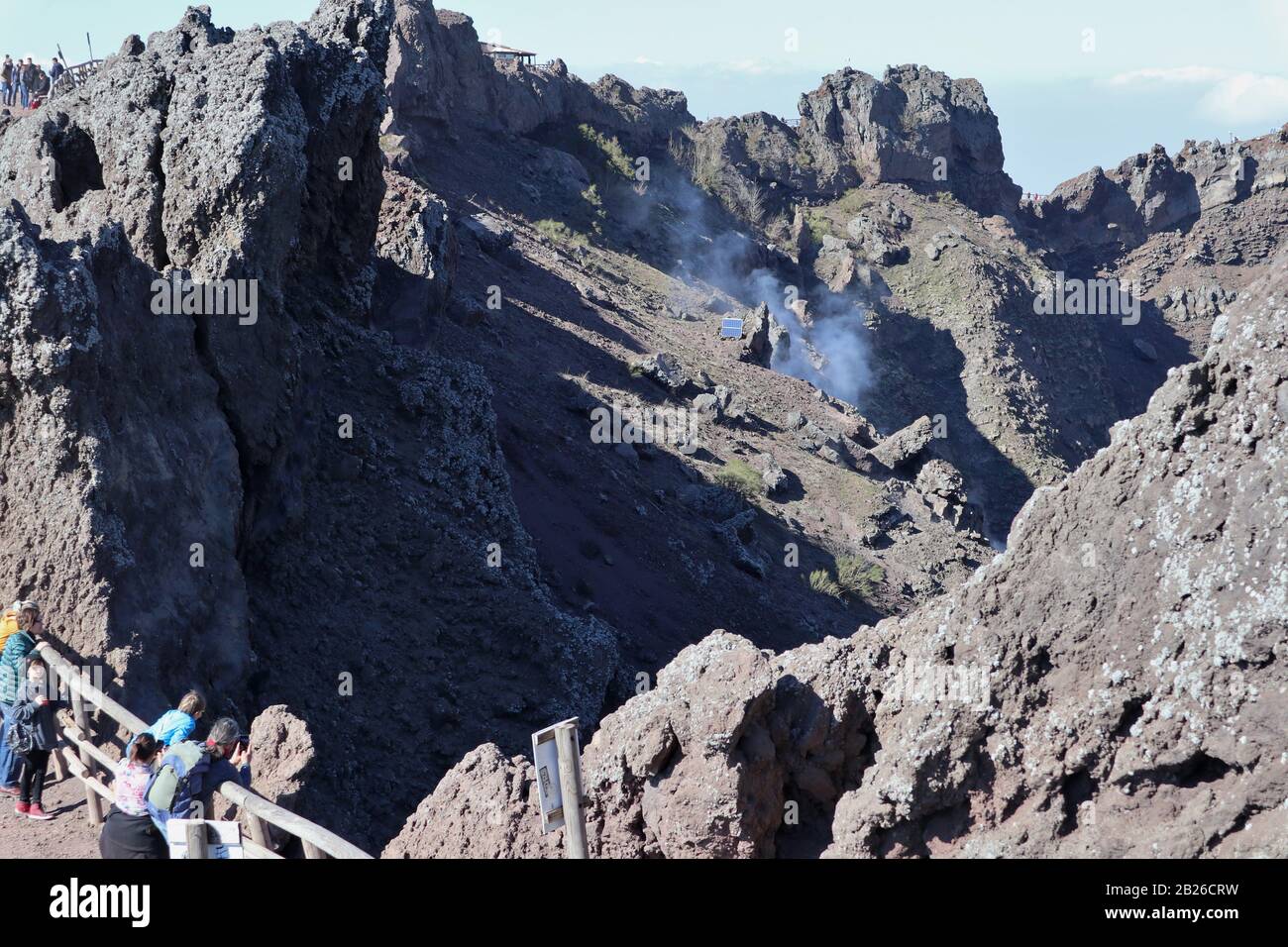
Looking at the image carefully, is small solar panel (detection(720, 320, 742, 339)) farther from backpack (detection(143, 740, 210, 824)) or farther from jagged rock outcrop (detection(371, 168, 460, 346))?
backpack (detection(143, 740, 210, 824))

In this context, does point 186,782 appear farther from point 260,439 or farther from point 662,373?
point 662,373

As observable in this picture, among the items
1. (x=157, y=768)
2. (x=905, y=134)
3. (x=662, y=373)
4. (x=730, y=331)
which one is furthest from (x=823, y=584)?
(x=905, y=134)

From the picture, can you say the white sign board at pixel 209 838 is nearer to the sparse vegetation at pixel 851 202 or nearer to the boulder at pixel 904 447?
the boulder at pixel 904 447

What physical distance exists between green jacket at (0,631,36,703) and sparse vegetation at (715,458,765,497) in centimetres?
1813

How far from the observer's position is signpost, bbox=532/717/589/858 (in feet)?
18.6

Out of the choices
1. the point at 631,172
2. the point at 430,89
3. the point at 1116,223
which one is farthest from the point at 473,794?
the point at 1116,223

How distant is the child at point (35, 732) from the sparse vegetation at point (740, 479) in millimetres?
18145

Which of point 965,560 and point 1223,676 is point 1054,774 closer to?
point 1223,676

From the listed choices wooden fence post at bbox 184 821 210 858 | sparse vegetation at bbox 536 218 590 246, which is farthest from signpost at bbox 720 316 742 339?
wooden fence post at bbox 184 821 210 858

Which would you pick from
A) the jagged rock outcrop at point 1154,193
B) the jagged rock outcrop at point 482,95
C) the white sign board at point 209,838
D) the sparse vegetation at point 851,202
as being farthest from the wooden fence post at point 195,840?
the jagged rock outcrop at point 1154,193

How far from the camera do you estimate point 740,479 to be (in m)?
26.5

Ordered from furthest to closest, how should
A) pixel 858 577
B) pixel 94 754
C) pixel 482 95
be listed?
1. pixel 482 95
2. pixel 858 577
3. pixel 94 754

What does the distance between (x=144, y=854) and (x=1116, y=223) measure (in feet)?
177

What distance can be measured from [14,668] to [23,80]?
20930mm
